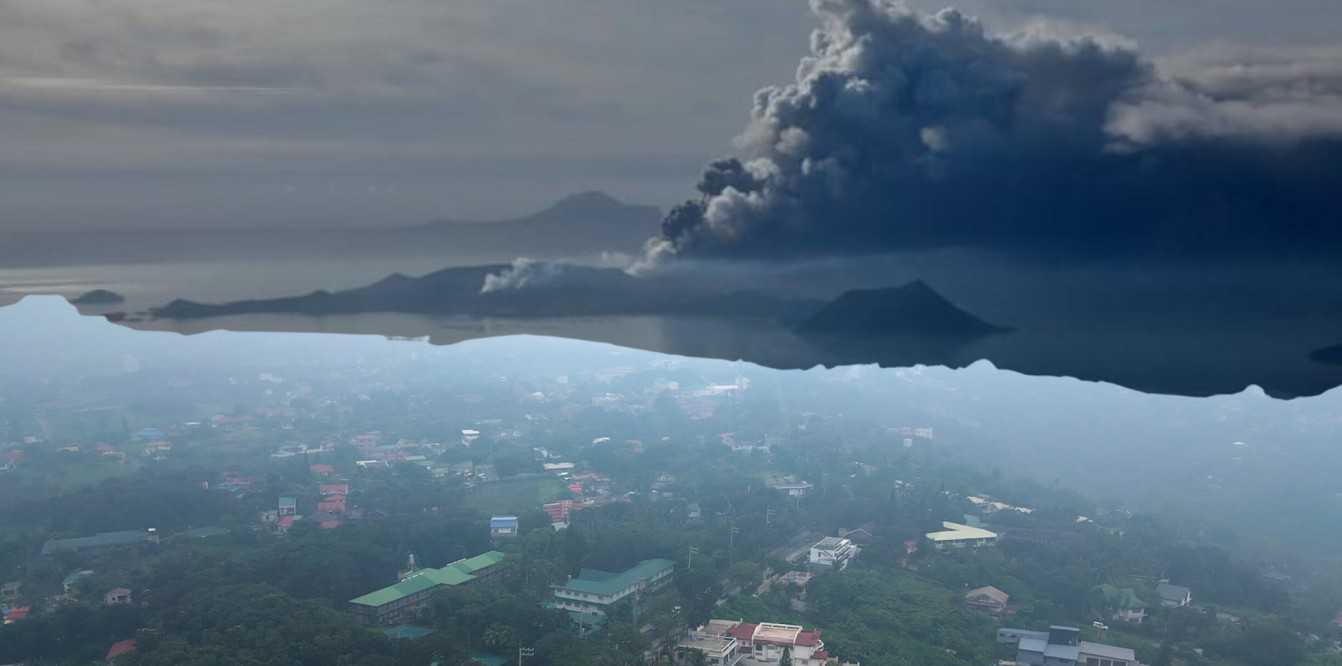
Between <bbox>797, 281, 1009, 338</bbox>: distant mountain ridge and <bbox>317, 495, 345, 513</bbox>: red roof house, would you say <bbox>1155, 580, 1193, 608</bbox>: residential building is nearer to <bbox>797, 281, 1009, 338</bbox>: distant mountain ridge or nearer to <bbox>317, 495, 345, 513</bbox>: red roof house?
<bbox>797, 281, 1009, 338</bbox>: distant mountain ridge

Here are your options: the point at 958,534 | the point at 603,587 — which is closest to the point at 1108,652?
the point at 958,534

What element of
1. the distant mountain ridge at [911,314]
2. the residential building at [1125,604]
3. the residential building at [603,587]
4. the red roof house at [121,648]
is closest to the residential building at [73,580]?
the red roof house at [121,648]

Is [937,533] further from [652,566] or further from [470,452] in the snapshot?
[470,452]

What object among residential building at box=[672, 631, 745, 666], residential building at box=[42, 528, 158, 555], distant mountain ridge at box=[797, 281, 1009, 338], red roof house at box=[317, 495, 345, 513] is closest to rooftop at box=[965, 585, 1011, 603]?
residential building at box=[672, 631, 745, 666]

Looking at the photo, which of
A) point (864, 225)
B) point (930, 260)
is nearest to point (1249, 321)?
point (930, 260)

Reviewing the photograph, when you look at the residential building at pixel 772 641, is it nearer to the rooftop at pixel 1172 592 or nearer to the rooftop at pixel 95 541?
the rooftop at pixel 1172 592
